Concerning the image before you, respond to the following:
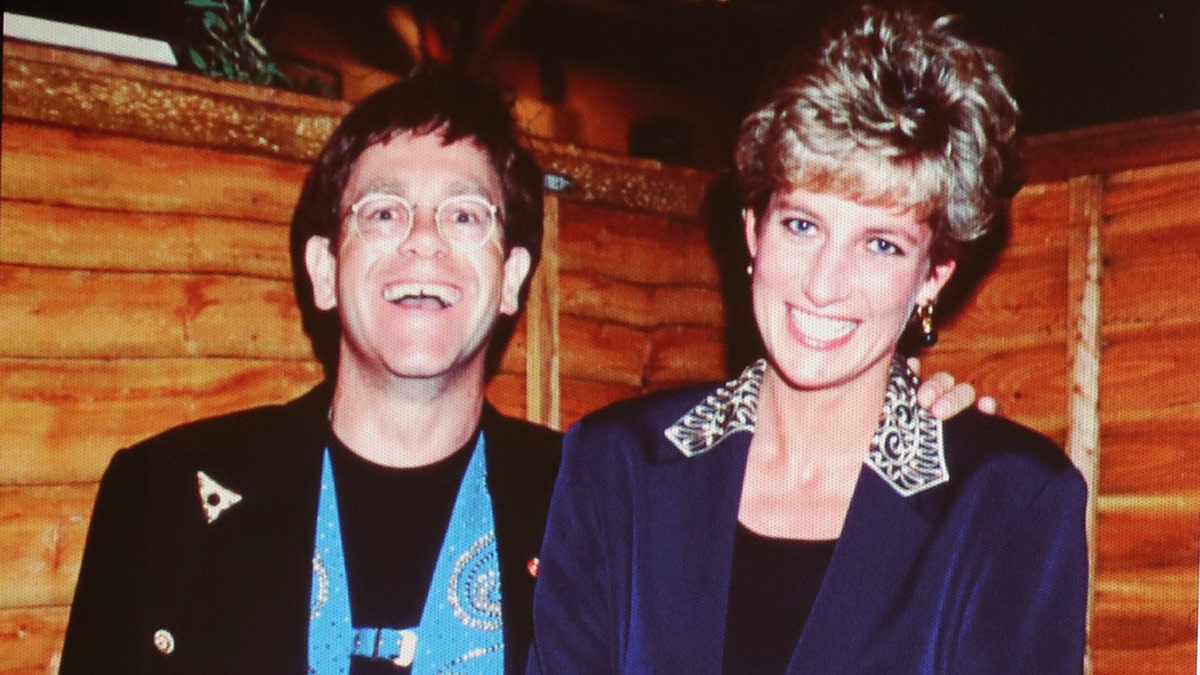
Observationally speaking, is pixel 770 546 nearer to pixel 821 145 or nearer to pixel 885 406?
pixel 885 406

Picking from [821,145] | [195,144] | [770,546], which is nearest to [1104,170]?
[821,145]

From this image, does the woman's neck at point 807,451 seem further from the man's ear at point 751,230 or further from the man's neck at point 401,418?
the man's neck at point 401,418

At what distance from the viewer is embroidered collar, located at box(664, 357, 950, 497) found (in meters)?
2.06

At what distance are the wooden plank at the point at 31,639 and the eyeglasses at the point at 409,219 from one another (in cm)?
107

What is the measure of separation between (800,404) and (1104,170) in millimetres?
1154

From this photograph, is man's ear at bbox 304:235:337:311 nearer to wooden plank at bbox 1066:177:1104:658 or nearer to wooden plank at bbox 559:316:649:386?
wooden plank at bbox 559:316:649:386

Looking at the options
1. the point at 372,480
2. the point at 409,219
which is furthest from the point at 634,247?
the point at 372,480

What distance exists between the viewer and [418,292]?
2439mm

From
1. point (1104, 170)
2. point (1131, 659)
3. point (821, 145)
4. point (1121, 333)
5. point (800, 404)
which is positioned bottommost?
point (1131, 659)

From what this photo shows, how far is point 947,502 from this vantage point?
6.58ft

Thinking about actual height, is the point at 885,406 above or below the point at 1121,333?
below

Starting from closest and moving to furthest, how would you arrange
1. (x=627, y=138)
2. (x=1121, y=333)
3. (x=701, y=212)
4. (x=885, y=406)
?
(x=885, y=406) → (x=1121, y=333) → (x=701, y=212) → (x=627, y=138)

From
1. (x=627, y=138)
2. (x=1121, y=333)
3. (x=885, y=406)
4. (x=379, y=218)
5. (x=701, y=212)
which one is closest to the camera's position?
(x=885, y=406)

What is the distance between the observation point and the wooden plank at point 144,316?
2457 millimetres
